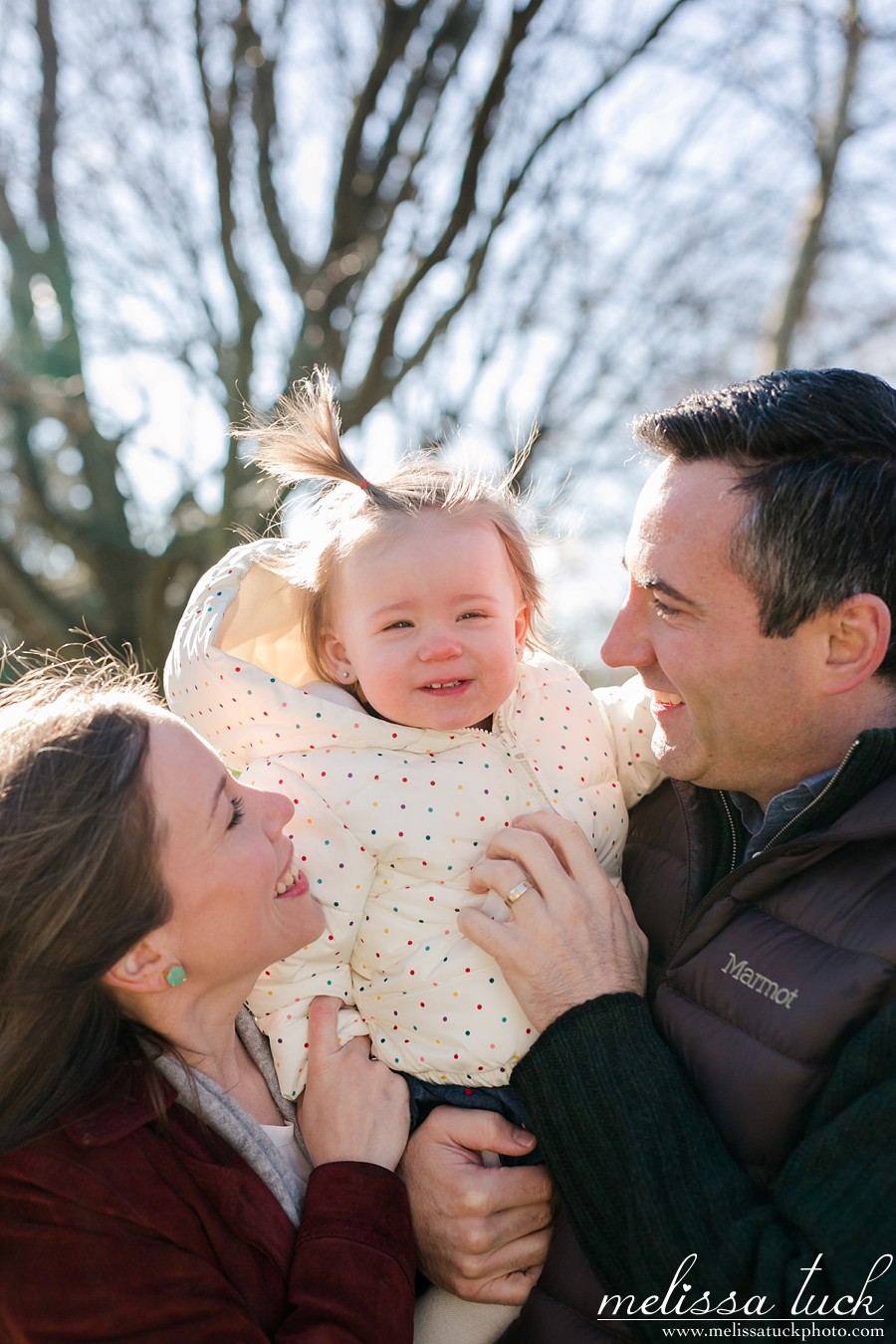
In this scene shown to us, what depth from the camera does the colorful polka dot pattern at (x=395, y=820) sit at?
2232 millimetres

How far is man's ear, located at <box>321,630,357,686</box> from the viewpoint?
2590 mm

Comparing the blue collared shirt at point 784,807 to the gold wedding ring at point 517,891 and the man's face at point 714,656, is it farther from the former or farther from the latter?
the gold wedding ring at point 517,891

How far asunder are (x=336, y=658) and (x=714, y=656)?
2.80 ft

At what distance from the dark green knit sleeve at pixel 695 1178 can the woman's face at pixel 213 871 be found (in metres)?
0.54

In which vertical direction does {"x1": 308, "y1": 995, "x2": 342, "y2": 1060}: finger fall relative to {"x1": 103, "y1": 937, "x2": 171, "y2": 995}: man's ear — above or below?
below

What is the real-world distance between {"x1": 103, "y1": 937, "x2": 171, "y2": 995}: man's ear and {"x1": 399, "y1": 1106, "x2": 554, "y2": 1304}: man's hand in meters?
0.61

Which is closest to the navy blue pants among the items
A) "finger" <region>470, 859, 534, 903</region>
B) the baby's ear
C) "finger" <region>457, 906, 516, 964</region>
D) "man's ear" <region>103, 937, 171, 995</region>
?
"finger" <region>457, 906, 516, 964</region>

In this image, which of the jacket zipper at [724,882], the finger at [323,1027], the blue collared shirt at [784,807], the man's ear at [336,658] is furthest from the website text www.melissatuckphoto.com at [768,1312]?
the man's ear at [336,658]

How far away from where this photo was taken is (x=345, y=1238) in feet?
6.25

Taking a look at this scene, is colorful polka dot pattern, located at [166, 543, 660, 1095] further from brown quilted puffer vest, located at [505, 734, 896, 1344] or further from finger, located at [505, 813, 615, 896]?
brown quilted puffer vest, located at [505, 734, 896, 1344]

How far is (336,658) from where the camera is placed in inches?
103

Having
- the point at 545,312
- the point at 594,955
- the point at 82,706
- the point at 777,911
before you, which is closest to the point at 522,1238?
the point at 594,955

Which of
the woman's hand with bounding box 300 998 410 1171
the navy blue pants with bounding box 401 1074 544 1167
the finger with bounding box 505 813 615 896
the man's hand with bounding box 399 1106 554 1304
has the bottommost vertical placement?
the man's hand with bounding box 399 1106 554 1304

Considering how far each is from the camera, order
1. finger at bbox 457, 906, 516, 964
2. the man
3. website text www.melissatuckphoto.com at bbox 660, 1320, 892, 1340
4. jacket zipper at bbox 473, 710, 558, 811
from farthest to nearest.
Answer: jacket zipper at bbox 473, 710, 558, 811 → finger at bbox 457, 906, 516, 964 → the man → website text www.melissatuckphoto.com at bbox 660, 1320, 892, 1340
